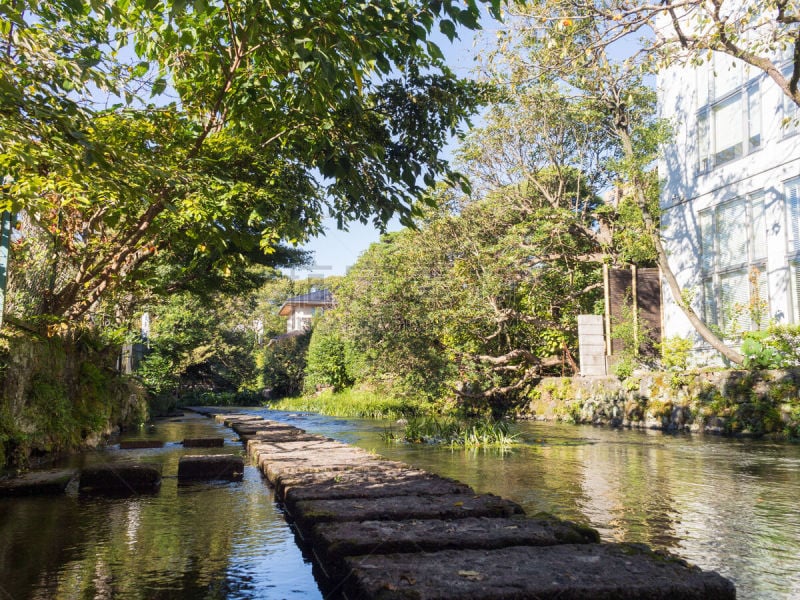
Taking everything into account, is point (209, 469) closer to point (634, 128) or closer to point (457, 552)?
point (457, 552)

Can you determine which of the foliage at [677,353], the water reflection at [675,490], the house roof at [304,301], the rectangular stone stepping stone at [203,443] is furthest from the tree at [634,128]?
the house roof at [304,301]

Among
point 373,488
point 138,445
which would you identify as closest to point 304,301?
point 138,445

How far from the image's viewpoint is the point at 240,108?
186 inches

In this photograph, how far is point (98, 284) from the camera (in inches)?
288

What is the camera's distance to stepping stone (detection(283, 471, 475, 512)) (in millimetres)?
3717

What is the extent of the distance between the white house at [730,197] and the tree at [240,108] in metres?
9.46

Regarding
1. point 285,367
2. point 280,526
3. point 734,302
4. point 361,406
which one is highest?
point 734,302

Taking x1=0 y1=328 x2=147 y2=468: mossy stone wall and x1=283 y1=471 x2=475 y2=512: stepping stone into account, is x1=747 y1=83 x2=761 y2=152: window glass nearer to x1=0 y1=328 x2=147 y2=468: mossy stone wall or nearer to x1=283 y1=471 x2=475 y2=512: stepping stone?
x1=283 y1=471 x2=475 y2=512: stepping stone

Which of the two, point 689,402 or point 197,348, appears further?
point 197,348

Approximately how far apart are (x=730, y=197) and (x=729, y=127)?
1574 mm

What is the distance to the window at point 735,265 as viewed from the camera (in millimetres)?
13086

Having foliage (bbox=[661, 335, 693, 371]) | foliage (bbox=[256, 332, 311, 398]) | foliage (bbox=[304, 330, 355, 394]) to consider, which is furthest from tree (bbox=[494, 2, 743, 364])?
foliage (bbox=[256, 332, 311, 398])

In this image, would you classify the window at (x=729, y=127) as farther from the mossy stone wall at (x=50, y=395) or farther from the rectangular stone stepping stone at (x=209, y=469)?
the mossy stone wall at (x=50, y=395)

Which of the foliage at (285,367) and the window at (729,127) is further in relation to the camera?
the foliage at (285,367)
